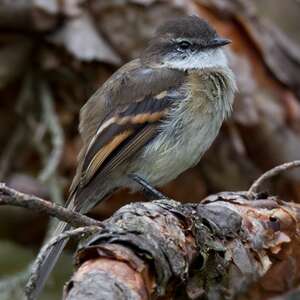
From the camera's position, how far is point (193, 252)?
9.66 ft

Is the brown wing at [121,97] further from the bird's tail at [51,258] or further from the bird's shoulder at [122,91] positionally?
the bird's tail at [51,258]

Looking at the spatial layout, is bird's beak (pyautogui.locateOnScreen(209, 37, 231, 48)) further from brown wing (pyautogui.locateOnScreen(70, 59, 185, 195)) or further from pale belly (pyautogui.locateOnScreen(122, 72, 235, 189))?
pale belly (pyautogui.locateOnScreen(122, 72, 235, 189))

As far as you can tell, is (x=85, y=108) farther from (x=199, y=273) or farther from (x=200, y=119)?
(x=199, y=273)

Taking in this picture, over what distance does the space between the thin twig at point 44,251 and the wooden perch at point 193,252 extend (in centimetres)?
6

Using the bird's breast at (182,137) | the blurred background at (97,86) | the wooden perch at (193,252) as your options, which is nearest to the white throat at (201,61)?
the bird's breast at (182,137)

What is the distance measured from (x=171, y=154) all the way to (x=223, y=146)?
3.19ft

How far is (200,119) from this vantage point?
5.12 metres

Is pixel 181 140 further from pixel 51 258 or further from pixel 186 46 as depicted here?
pixel 51 258

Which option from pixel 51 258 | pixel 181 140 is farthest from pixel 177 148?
pixel 51 258

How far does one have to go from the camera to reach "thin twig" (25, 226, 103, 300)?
7.89 feet

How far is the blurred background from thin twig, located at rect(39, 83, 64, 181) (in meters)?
0.01

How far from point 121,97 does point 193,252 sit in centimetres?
240

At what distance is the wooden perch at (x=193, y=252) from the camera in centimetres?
236

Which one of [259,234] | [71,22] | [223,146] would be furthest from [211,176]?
[259,234]
